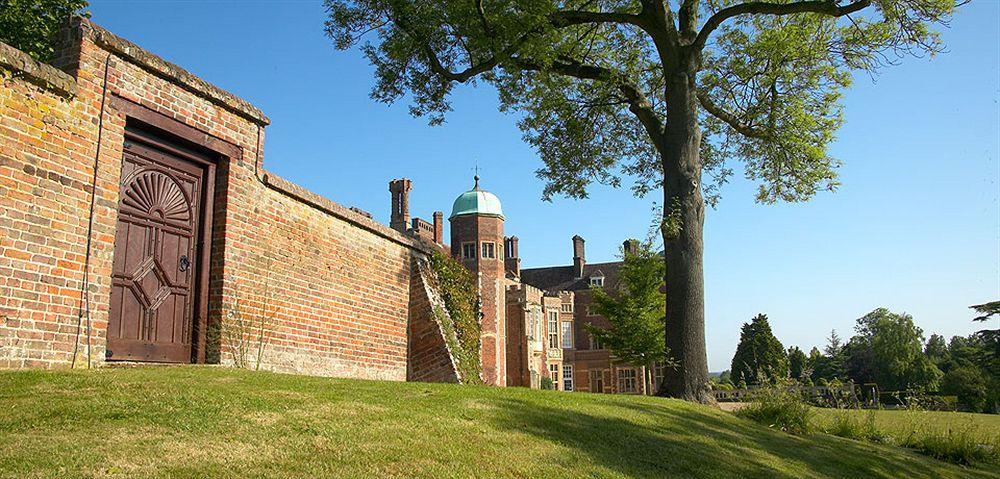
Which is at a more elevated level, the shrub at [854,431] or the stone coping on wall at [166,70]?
the stone coping on wall at [166,70]

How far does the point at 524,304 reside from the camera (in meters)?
46.8

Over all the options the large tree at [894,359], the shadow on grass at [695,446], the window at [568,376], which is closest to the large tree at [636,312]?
the shadow on grass at [695,446]

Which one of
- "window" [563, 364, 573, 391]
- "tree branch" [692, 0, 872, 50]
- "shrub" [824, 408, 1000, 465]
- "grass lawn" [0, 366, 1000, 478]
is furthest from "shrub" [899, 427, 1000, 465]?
"window" [563, 364, 573, 391]

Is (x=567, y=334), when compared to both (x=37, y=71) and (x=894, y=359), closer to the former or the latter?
(x=894, y=359)

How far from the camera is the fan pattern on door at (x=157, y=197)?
8.79 m

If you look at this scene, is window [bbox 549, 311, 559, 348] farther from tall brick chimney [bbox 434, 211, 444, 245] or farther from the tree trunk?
the tree trunk

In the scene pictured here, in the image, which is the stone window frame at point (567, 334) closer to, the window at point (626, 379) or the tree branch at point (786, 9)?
the window at point (626, 379)

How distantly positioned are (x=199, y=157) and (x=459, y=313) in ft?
22.4

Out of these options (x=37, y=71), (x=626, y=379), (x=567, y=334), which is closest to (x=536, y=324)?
(x=567, y=334)

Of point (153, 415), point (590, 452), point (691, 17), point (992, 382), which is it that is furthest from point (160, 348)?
point (992, 382)

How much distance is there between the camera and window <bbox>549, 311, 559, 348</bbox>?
168ft

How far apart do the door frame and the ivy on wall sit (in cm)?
540

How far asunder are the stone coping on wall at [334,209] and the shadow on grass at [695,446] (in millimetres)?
5043

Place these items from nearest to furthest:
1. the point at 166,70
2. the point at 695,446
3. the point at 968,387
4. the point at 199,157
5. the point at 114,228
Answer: the point at 695,446
the point at 114,228
the point at 166,70
the point at 199,157
the point at 968,387
